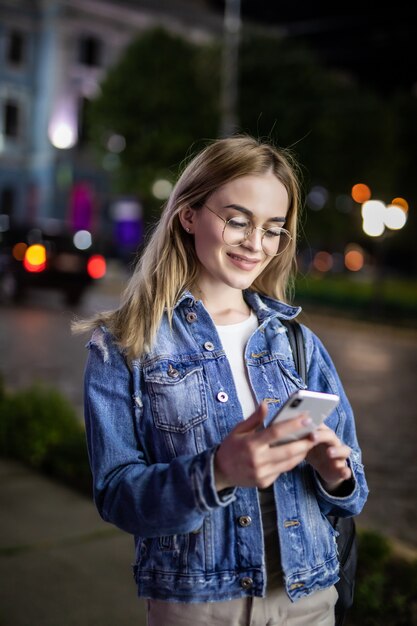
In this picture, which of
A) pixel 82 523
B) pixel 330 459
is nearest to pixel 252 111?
pixel 82 523

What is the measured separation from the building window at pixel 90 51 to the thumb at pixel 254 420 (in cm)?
4650

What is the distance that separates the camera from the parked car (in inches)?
743

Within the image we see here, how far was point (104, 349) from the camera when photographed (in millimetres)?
1967

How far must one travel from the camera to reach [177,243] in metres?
2.13

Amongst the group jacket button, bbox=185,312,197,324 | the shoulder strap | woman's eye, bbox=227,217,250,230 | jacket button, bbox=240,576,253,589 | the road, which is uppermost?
woman's eye, bbox=227,217,250,230

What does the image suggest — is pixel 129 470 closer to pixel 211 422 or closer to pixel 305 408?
pixel 211 422

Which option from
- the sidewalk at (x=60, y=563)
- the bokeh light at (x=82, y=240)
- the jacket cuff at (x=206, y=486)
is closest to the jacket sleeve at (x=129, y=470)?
the jacket cuff at (x=206, y=486)

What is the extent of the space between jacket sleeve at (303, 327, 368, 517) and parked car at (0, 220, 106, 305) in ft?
56.2

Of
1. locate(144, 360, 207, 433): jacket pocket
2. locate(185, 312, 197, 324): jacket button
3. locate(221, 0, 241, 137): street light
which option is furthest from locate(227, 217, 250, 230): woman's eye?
locate(221, 0, 241, 137): street light

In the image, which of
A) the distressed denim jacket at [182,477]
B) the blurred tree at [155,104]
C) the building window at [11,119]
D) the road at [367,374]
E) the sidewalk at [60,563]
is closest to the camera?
the distressed denim jacket at [182,477]

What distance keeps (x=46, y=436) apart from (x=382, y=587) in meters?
2.99

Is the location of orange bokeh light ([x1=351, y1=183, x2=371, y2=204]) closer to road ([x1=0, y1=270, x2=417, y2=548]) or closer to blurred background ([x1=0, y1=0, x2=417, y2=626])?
blurred background ([x1=0, y1=0, x2=417, y2=626])

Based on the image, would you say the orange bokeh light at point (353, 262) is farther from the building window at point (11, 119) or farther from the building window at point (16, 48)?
the building window at point (16, 48)

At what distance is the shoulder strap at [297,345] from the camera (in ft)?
6.95
